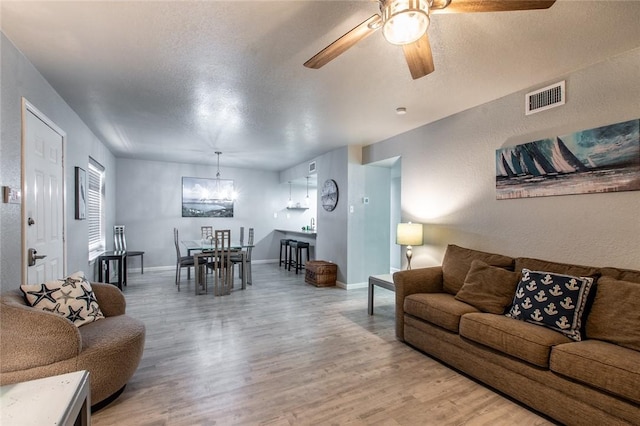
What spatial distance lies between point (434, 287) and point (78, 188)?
4.33 m

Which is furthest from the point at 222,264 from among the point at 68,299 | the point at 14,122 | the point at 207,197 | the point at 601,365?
the point at 601,365

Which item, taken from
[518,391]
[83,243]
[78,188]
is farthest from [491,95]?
[83,243]

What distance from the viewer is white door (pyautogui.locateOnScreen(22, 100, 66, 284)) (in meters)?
2.42

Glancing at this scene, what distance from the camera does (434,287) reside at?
10.6ft

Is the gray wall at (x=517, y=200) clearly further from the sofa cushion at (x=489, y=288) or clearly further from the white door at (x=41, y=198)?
the white door at (x=41, y=198)

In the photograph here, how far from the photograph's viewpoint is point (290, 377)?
7.89 feet

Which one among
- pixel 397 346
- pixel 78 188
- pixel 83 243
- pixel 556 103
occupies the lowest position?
pixel 397 346

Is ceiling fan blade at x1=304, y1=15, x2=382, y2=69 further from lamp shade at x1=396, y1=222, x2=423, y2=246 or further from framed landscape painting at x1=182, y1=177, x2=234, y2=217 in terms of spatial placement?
framed landscape painting at x1=182, y1=177, x2=234, y2=217

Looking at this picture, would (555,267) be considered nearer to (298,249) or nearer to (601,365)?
(601,365)

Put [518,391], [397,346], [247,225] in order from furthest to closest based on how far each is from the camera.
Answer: [247,225] < [397,346] < [518,391]

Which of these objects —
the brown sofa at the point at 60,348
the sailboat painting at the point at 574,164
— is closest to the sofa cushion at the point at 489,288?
the sailboat painting at the point at 574,164

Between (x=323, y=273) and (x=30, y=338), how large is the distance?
411 centimetres

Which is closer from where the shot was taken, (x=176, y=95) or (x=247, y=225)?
(x=176, y=95)

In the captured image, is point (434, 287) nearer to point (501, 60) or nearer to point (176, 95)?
point (501, 60)
